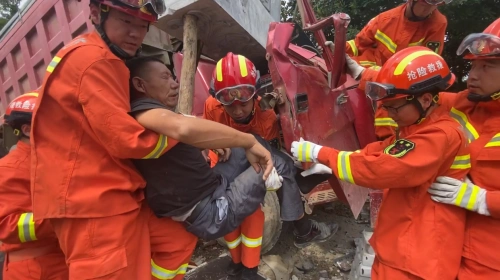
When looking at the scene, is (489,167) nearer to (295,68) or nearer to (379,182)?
(379,182)

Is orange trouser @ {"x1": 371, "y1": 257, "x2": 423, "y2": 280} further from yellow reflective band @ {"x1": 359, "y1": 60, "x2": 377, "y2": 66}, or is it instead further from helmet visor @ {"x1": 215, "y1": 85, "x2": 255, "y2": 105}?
yellow reflective band @ {"x1": 359, "y1": 60, "x2": 377, "y2": 66}

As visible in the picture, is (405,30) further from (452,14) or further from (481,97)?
(452,14)

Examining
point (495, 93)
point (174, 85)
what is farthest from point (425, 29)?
point (174, 85)

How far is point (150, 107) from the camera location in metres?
1.72

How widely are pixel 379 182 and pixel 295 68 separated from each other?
1226 mm

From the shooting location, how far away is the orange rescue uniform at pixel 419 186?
5.80 ft

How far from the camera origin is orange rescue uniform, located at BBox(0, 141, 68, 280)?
199cm

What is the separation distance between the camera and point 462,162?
1885 mm

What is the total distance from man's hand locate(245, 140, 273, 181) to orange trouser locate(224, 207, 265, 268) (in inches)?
23.4

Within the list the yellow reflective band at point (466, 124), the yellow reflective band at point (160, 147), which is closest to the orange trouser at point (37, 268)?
the yellow reflective band at point (160, 147)

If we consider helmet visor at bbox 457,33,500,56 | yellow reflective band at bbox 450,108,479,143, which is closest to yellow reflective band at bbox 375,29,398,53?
yellow reflective band at bbox 450,108,479,143

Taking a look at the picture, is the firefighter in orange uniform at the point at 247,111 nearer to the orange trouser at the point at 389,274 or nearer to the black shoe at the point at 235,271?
the black shoe at the point at 235,271

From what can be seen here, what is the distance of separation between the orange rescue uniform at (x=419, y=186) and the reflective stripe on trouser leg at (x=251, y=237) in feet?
2.82

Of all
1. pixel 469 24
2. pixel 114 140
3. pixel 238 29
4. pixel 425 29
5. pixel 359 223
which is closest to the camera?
pixel 114 140
